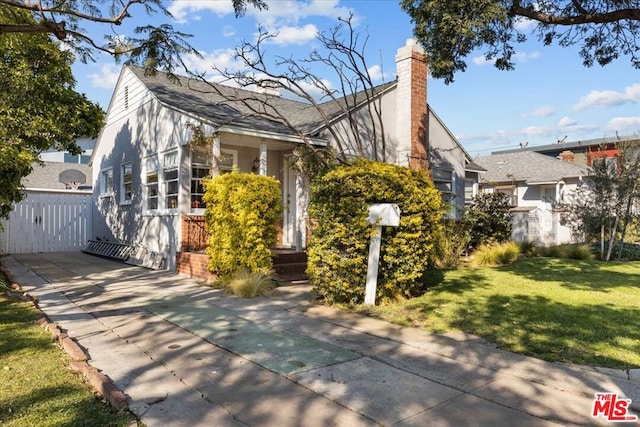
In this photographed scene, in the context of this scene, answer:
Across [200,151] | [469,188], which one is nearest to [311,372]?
[200,151]

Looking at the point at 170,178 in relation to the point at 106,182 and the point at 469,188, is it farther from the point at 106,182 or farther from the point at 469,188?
the point at 469,188

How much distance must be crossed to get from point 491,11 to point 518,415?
6781 mm

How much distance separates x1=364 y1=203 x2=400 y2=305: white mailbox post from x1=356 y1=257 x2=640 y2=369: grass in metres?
0.29

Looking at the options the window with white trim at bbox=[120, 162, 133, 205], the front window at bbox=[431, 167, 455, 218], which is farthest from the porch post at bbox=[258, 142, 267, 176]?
the front window at bbox=[431, 167, 455, 218]

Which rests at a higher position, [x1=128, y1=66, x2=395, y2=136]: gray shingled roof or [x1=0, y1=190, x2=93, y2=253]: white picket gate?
[x1=128, y1=66, x2=395, y2=136]: gray shingled roof

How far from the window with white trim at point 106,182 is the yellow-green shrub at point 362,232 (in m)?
12.2

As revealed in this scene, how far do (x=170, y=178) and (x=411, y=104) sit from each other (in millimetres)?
7590

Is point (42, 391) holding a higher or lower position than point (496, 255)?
lower

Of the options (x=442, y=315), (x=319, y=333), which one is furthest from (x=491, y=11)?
(x=319, y=333)

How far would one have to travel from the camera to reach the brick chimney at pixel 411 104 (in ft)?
44.8

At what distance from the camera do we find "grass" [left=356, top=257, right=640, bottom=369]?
15.7 feet

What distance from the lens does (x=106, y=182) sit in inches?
673

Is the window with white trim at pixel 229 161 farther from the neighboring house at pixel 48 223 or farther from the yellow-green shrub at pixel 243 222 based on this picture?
the neighboring house at pixel 48 223

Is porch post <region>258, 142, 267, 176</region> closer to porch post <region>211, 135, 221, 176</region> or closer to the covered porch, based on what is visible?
the covered porch
